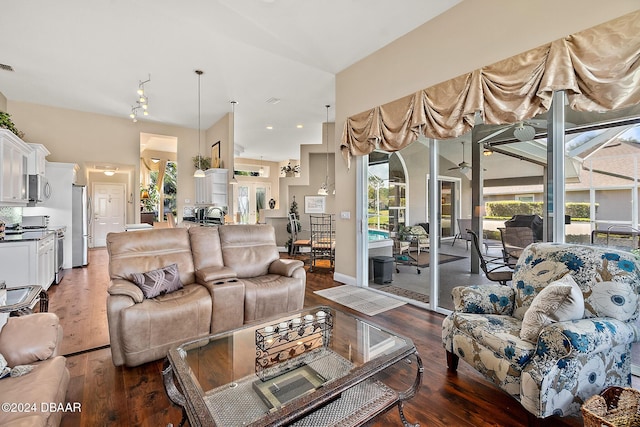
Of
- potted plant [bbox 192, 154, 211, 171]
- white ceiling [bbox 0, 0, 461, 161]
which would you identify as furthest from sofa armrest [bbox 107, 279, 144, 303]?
potted plant [bbox 192, 154, 211, 171]

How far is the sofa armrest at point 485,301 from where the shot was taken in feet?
7.28

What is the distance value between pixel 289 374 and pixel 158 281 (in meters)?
1.62

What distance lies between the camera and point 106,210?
8.64 meters

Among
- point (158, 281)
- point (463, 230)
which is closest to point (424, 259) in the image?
point (463, 230)

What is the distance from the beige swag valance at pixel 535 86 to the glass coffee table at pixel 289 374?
2328 millimetres

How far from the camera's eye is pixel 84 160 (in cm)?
707

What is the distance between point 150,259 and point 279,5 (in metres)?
3.04

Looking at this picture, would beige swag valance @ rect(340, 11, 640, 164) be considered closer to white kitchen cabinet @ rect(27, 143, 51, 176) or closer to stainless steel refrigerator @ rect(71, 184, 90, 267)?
white kitchen cabinet @ rect(27, 143, 51, 176)

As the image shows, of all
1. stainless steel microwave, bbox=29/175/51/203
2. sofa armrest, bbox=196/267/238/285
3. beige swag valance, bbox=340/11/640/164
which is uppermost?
beige swag valance, bbox=340/11/640/164

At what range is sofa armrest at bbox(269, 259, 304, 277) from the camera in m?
3.29

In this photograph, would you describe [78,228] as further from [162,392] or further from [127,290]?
[162,392]

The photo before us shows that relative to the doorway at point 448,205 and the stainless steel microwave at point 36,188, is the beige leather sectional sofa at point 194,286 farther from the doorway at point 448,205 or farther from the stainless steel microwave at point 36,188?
the stainless steel microwave at point 36,188

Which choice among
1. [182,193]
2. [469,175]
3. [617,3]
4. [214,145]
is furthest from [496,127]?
[182,193]

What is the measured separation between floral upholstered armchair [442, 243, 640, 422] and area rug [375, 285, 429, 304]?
5.28ft
